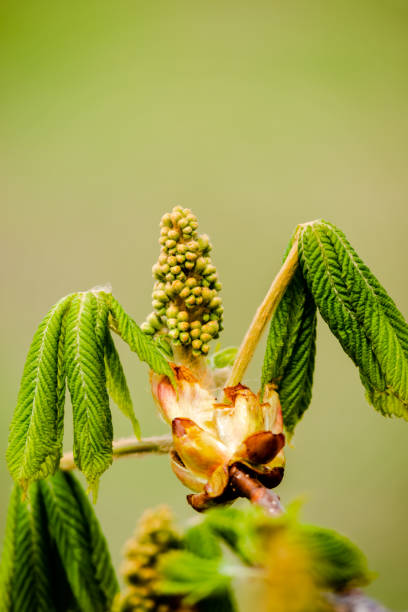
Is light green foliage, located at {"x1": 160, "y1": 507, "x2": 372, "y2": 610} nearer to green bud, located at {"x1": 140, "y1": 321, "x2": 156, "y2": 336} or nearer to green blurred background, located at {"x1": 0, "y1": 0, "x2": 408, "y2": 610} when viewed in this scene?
green bud, located at {"x1": 140, "y1": 321, "x2": 156, "y2": 336}

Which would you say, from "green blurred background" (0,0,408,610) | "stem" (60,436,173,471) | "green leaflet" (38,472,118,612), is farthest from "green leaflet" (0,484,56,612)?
"green blurred background" (0,0,408,610)

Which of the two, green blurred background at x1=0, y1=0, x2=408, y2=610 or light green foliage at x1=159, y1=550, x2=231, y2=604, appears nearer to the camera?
light green foliage at x1=159, y1=550, x2=231, y2=604

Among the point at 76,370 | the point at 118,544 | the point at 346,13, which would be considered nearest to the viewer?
the point at 76,370

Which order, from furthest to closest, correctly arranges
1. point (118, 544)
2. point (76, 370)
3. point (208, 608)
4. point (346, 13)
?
point (346, 13) → point (118, 544) → point (76, 370) → point (208, 608)

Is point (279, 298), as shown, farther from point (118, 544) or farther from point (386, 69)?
point (386, 69)

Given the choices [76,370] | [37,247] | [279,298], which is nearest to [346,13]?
[37,247]

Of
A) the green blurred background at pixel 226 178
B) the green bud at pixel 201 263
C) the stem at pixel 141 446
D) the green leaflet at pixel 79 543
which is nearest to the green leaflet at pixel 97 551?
the green leaflet at pixel 79 543
